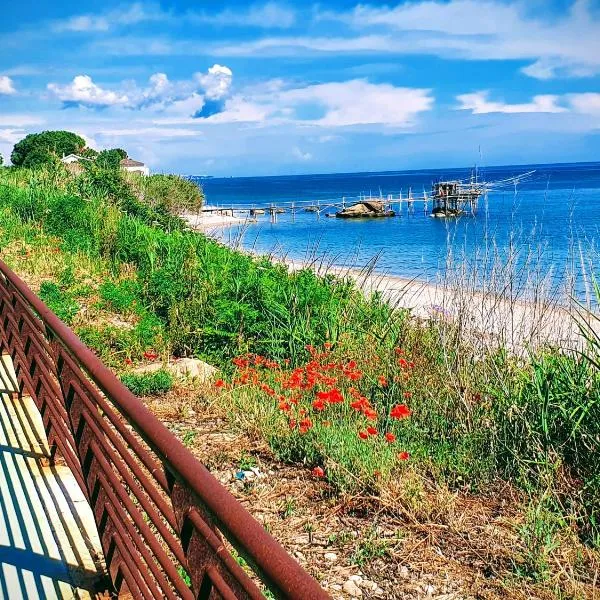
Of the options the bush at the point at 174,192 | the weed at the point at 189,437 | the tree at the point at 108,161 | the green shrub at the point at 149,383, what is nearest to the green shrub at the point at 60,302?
the green shrub at the point at 149,383

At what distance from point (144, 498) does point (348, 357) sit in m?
5.29

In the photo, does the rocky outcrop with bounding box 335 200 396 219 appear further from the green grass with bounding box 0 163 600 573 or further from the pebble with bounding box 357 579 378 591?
the pebble with bounding box 357 579 378 591

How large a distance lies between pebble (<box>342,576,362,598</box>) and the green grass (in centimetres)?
91

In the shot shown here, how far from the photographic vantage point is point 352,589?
361 cm

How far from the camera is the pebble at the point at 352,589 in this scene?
3566 millimetres

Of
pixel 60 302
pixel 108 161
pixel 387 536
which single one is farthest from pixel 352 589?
pixel 108 161

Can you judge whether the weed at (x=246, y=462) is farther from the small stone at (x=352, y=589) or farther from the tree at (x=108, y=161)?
the tree at (x=108, y=161)

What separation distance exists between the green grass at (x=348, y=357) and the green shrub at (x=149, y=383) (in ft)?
0.07

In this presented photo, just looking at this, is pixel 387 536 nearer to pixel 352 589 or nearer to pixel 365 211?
pixel 352 589

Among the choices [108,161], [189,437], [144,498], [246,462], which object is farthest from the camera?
[108,161]

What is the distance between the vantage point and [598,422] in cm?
486

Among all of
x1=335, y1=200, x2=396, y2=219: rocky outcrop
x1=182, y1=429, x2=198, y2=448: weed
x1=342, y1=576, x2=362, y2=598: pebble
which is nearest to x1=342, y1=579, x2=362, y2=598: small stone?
x1=342, y1=576, x2=362, y2=598: pebble

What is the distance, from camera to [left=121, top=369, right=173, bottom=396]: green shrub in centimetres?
643

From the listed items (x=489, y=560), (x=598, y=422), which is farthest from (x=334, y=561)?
(x=598, y=422)
